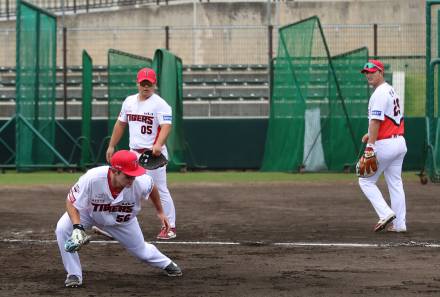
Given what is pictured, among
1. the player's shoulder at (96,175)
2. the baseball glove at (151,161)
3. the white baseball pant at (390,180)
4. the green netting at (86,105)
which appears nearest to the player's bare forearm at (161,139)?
the baseball glove at (151,161)

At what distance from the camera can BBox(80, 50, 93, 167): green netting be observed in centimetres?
2225

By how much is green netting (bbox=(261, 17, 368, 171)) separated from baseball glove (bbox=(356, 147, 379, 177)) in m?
9.81

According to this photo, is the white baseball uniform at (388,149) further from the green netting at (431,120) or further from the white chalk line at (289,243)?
the green netting at (431,120)

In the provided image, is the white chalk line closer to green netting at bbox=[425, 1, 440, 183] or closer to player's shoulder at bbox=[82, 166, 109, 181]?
player's shoulder at bbox=[82, 166, 109, 181]

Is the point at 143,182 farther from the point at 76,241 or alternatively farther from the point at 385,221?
the point at 385,221

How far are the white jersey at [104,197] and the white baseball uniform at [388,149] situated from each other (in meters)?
3.84

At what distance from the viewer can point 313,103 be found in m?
21.0

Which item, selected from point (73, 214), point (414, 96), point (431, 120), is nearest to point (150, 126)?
point (73, 214)

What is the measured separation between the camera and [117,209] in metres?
7.66

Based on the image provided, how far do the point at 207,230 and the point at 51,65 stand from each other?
12162mm

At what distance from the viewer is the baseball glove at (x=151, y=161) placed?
10.7m

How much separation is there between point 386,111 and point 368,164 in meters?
0.62

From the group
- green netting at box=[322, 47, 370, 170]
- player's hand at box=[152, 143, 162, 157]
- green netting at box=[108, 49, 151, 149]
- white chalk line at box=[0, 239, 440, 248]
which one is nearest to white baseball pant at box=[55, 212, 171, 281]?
white chalk line at box=[0, 239, 440, 248]

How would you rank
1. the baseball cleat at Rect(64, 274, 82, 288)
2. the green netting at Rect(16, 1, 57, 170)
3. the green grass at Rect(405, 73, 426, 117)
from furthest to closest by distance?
the green grass at Rect(405, 73, 426, 117) < the green netting at Rect(16, 1, 57, 170) < the baseball cleat at Rect(64, 274, 82, 288)
